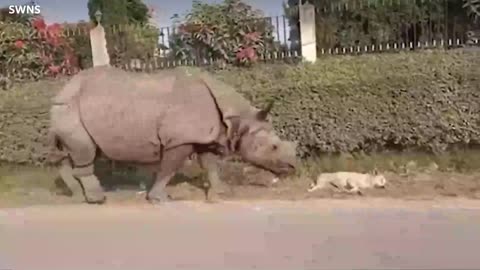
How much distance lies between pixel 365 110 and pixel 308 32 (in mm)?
3115

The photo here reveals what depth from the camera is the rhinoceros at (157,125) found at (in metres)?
8.05

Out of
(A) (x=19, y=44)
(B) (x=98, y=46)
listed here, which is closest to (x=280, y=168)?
(B) (x=98, y=46)

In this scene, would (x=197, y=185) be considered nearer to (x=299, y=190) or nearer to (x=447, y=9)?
(x=299, y=190)

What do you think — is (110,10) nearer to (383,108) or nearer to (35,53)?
(35,53)

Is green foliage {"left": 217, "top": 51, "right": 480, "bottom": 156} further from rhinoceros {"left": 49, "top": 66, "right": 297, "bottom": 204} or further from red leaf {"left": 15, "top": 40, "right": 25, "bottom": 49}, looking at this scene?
red leaf {"left": 15, "top": 40, "right": 25, "bottom": 49}

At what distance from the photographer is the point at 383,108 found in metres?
9.45

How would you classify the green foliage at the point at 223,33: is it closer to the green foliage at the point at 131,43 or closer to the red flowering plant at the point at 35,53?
the green foliage at the point at 131,43

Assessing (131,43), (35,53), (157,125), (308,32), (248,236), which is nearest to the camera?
(248,236)

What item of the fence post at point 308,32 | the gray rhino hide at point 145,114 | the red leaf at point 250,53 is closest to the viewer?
the gray rhino hide at point 145,114

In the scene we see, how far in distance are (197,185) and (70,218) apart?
188 centimetres

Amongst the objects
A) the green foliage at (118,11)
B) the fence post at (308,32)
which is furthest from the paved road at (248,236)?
the green foliage at (118,11)

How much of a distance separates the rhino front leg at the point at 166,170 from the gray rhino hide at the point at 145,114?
9 centimetres

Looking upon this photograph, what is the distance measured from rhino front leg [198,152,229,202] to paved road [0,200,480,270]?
0.30 m

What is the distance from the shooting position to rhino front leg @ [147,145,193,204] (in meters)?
8.04
